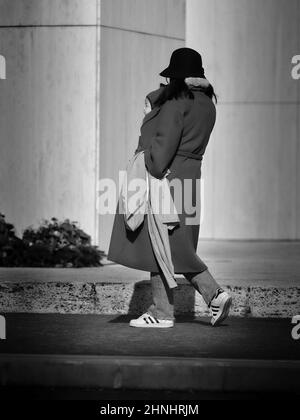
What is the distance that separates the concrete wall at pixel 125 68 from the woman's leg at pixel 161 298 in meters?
3.96

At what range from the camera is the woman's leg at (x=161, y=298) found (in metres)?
8.34

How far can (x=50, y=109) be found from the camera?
1224 cm

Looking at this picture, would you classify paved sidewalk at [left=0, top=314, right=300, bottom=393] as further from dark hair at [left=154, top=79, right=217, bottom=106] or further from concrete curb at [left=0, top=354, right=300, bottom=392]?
dark hair at [left=154, top=79, right=217, bottom=106]

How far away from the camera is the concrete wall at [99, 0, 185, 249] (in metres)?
12.3

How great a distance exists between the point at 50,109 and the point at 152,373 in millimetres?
5939

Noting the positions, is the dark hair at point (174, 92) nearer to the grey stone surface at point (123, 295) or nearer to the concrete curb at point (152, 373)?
the grey stone surface at point (123, 295)

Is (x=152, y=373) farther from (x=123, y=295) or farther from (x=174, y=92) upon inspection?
(x=123, y=295)

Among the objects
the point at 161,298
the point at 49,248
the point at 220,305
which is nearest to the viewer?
the point at 220,305

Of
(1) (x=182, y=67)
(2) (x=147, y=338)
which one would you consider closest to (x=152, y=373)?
(2) (x=147, y=338)

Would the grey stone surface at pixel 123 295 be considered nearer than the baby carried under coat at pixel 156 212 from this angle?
No

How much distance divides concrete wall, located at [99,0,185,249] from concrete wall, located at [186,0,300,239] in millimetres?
2503

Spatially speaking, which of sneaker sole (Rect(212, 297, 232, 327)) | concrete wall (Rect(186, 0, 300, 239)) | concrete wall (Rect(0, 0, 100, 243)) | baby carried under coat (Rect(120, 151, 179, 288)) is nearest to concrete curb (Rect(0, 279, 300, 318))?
sneaker sole (Rect(212, 297, 232, 327))

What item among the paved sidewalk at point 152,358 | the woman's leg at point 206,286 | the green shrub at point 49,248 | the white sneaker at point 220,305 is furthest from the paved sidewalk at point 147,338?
the green shrub at point 49,248
